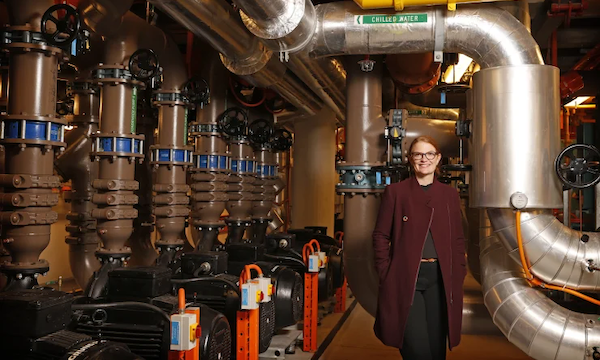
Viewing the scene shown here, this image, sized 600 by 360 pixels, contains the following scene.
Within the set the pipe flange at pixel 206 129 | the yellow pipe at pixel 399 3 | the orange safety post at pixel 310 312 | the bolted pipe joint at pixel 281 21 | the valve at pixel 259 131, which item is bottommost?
the orange safety post at pixel 310 312

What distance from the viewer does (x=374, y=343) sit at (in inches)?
181

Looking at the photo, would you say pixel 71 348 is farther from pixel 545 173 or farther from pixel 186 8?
pixel 545 173

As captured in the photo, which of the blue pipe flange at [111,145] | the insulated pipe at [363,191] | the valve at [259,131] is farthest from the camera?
the valve at [259,131]

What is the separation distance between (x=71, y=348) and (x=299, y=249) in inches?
131

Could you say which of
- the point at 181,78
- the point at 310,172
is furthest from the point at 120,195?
the point at 310,172

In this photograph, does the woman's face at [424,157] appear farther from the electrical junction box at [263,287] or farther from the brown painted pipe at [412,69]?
the brown painted pipe at [412,69]

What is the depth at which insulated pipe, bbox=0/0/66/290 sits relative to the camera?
2.86m

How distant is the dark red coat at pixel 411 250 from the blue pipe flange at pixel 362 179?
1184 millimetres

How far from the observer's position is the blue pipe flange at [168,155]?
4453 millimetres

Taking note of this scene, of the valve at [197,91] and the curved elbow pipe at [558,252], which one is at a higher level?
the valve at [197,91]

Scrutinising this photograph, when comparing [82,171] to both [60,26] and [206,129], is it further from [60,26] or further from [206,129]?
[60,26]

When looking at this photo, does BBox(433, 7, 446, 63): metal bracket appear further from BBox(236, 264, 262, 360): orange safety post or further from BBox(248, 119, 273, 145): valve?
BBox(248, 119, 273, 145): valve

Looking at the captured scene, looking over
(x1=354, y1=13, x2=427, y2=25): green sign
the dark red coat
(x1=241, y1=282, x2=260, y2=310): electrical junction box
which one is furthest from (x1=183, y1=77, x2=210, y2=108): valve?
the dark red coat

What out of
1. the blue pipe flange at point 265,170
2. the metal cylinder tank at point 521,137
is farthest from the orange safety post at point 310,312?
the blue pipe flange at point 265,170
